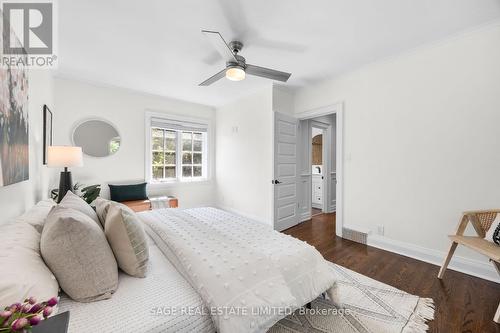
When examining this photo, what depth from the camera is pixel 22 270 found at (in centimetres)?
80

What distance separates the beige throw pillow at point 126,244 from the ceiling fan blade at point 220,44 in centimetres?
148

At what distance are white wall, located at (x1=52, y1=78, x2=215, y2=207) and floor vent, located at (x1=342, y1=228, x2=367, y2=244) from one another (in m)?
3.17

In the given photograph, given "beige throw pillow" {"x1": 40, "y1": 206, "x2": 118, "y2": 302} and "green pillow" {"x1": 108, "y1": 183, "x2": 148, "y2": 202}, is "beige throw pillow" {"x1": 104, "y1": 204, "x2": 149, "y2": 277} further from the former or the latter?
"green pillow" {"x1": 108, "y1": 183, "x2": 148, "y2": 202}

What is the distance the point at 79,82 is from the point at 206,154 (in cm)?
259

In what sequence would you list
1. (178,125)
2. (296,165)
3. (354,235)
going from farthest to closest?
1. (178,125)
2. (296,165)
3. (354,235)

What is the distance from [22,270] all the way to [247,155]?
3.57 metres

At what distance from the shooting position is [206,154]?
502 cm

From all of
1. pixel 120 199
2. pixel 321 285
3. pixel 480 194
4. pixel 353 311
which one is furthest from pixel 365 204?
pixel 120 199

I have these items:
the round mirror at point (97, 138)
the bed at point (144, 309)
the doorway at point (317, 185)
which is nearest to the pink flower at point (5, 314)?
the bed at point (144, 309)

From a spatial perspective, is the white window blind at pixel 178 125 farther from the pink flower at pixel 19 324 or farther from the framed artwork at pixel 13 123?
the pink flower at pixel 19 324

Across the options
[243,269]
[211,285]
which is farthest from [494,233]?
[211,285]

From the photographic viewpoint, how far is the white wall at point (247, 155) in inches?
→ 149

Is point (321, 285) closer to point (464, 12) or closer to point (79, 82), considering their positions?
point (464, 12)

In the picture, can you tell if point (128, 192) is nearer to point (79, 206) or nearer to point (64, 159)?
point (64, 159)
